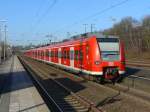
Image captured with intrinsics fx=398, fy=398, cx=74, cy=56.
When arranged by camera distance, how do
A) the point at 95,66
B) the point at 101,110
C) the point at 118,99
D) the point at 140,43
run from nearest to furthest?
the point at 101,110
the point at 118,99
the point at 95,66
the point at 140,43

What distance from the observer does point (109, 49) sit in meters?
23.2

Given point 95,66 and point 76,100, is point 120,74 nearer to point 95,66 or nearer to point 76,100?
point 95,66

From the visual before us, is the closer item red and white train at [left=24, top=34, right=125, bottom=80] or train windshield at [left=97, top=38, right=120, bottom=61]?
red and white train at [left=24, top=34, right=125, bottom=80]

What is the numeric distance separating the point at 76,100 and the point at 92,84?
697 centimetres

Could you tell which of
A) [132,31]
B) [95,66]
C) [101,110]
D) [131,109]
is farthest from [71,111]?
[132,31]

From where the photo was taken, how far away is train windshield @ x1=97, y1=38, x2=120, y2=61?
23128 mm

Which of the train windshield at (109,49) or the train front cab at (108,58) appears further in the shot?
the train windshield at (109,49)

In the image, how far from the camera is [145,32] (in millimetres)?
92188

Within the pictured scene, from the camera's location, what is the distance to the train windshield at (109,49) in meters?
23.1

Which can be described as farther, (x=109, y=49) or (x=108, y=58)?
(x=109, y=49)

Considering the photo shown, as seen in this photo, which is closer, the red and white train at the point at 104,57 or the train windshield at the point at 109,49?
the red and white train at the point at 104,57

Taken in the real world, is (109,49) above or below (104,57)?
above

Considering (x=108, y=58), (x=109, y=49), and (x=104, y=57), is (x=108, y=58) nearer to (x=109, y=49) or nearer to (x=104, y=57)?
(x=104, y=57)

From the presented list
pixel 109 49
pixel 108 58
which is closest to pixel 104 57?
pixel 108 58
